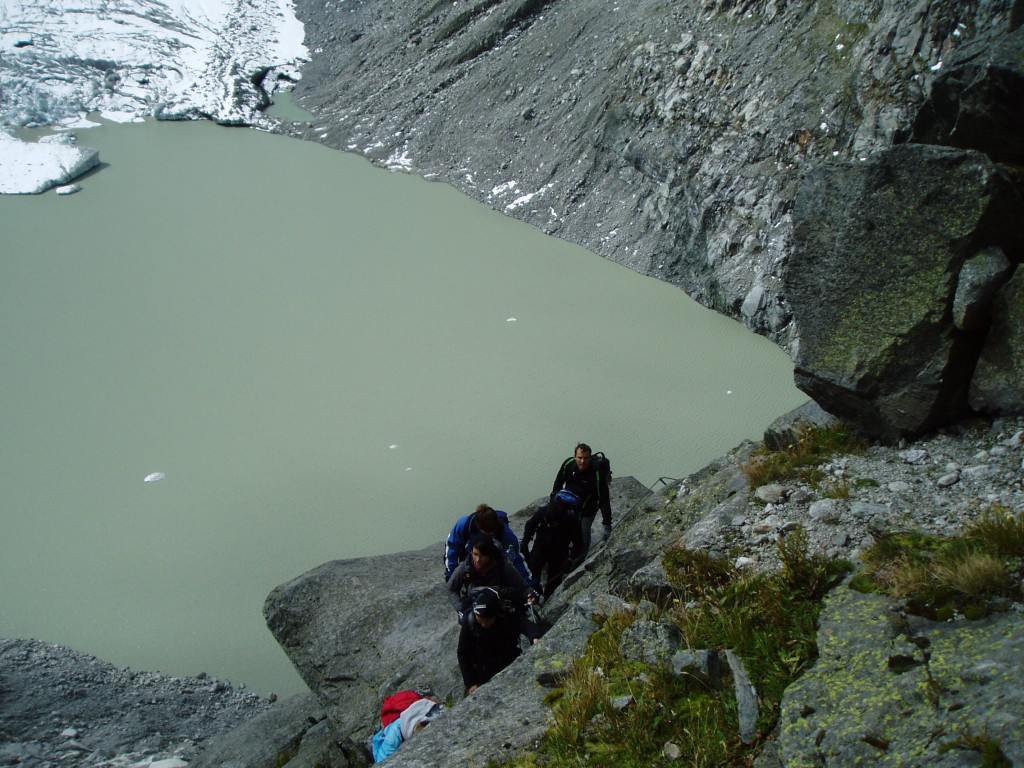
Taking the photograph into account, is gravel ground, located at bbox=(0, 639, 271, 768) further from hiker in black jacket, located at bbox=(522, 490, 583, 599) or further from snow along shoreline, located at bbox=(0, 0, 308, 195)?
snow along shoreline, located at bbox=(0, 0, 308, 195)

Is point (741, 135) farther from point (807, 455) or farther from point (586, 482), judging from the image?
point (807, 455)

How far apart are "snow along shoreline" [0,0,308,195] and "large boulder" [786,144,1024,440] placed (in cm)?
1900

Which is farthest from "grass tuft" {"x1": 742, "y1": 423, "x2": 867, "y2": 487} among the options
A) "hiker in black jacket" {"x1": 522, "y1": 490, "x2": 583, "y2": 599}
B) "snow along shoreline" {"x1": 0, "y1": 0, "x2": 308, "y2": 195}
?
"snow along shoreline" {"x1": 0, "y1": 0, "x2": 308, "y2": 195}

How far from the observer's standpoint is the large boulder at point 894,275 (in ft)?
16.6

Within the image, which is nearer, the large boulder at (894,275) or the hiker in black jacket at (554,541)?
the large boulder at (894,275)

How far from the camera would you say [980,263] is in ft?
16.5

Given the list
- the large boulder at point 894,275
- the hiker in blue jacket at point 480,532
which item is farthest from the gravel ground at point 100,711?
the large boulder at point 894,275

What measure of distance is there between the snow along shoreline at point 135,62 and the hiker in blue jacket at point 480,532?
18.3m

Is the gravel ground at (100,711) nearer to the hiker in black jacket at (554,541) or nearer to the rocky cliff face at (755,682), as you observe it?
the rocky cliff face at (755,682)

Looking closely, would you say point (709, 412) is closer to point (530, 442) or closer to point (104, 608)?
point (530, 442)

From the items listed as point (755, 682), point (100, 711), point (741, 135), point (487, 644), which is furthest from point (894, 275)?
point (741, 135)

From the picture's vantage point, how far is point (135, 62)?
84.0ft

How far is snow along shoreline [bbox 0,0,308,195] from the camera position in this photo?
76.3 ft

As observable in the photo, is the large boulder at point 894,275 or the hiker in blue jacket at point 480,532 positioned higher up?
the large boulder at point 894,275
